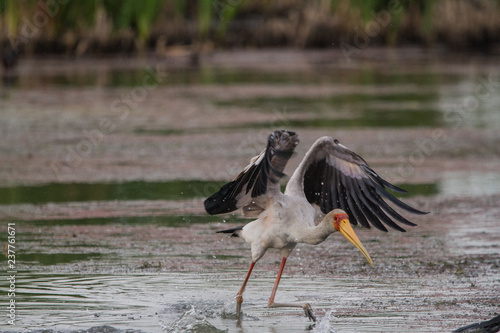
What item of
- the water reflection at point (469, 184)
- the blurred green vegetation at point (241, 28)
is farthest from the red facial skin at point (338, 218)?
the blurred green vegetation at point (241, 28)

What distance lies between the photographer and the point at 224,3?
33.6 meters

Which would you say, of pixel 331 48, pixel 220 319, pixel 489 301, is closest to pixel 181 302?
pixel 220 319

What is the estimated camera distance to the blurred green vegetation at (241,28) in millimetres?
30281

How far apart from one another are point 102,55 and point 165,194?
20.8 m

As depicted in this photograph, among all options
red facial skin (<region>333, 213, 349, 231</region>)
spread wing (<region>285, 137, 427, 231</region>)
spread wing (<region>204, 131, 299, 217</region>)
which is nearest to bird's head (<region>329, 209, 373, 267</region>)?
red facial skin (<region>333, 213, 349, 231</region>)

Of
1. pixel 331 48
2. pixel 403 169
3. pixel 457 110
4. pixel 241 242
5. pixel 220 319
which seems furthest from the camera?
pixel 331 48

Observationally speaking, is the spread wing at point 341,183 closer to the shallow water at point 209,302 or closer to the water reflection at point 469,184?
the shallow water at point 209,302

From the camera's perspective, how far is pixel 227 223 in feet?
32.9

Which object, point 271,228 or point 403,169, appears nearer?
point 271,228

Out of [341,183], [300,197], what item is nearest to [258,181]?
[300,197]

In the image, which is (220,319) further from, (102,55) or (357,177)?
(102,55)

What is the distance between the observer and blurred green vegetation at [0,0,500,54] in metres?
30.3

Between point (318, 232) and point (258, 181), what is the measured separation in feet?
1.74

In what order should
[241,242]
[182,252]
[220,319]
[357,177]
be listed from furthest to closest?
[241,242] < [182,252] < [357,177] < [220,319]
